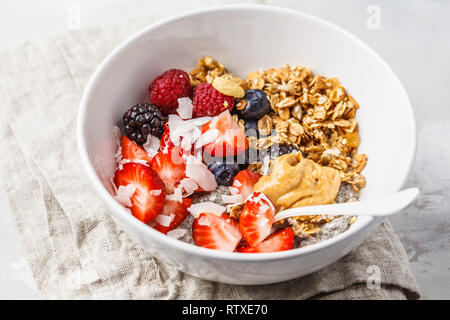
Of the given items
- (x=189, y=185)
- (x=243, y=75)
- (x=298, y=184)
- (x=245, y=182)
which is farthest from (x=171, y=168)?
(x=243, y=75)

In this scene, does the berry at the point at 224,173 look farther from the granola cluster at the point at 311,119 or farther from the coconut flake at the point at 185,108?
the coconut flake at the point at 185,108

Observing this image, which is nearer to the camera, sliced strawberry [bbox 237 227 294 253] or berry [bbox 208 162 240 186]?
sliced strawberry [bbox 237 227 294 253]

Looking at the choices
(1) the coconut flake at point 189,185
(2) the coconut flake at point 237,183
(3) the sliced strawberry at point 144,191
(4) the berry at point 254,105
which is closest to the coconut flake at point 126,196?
(3) the sliced strawberry at point 144,191

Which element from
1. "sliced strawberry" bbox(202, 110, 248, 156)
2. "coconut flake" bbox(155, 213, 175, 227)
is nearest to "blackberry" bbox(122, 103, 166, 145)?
"sliced strawberry" bbox(202, 110, 248, 156)

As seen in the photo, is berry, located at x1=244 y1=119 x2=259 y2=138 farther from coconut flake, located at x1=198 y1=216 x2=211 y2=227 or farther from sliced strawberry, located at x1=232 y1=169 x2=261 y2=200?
coconut flake, located at x1=198 y1=216 x2=211 y2=227

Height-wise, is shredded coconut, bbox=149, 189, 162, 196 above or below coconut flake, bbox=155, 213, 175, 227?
above
